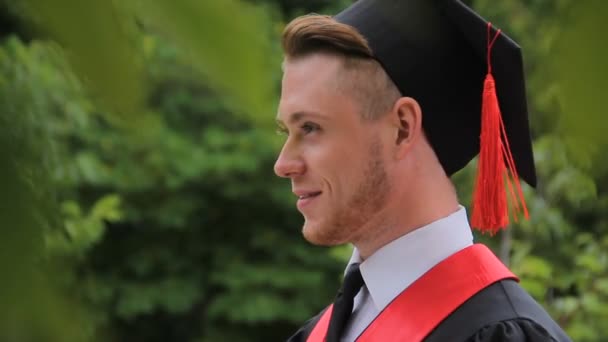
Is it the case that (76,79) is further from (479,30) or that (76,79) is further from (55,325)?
(479,30)

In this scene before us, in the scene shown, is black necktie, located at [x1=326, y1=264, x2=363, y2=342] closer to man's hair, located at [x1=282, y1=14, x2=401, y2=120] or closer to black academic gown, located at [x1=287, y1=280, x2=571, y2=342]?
black academic gown, located at [x1=287, y1=280, x2=571, y2=342]

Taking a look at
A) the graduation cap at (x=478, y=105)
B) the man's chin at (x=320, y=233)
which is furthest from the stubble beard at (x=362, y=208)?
the graduation cap at (x=478, y=105)

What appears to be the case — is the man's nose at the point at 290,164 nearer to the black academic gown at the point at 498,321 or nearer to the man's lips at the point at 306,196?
the man's lips at the point at 306,196

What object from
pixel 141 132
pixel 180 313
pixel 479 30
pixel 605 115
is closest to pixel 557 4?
pixel 605 115

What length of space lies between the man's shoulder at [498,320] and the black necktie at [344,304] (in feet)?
0.52

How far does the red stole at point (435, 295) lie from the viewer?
1322 mm

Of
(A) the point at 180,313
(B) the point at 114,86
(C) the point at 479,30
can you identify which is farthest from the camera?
(A) the point at 180,313

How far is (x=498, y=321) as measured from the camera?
4.14ft

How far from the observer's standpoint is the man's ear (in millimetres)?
1367

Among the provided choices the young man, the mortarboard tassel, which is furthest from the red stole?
the mortarboard tassel

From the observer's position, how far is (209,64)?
0.33m

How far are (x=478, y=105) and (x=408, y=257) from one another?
0.26 m

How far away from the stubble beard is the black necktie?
96mm

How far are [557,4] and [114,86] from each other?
179 mm
